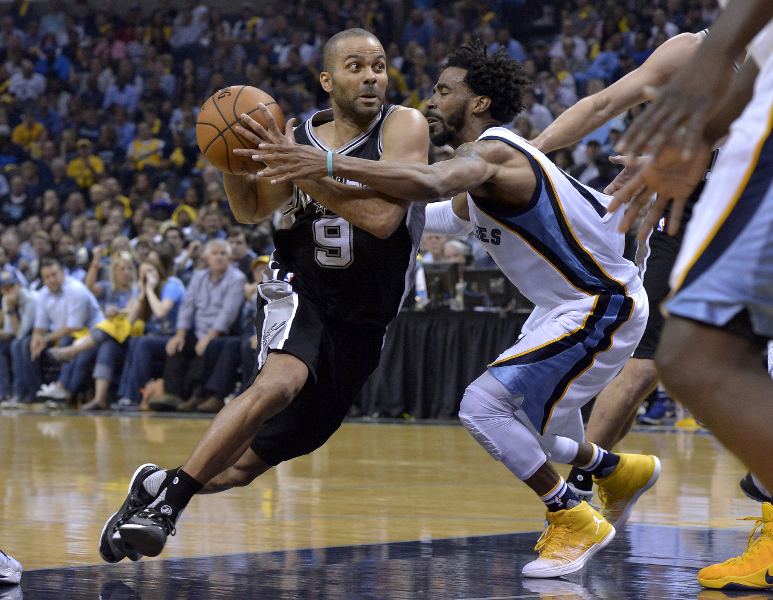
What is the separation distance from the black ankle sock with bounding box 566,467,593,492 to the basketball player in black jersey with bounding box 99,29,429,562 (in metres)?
0.94

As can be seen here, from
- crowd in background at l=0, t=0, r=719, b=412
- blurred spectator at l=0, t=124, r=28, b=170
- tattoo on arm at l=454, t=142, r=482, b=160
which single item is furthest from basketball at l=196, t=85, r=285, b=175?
blurred spectator at l=0, t=124, r=28, b=170

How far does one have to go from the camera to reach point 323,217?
383 cm

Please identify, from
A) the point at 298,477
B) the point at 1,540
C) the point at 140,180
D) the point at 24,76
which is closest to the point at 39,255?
the point at 140,180

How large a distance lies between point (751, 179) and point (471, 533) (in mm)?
2978

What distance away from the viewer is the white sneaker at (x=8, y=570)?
128 inches

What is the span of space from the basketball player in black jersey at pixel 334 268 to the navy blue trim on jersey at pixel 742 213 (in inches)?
76.1

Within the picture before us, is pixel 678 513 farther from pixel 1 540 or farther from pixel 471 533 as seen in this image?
pixel 1 540

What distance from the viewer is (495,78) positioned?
13.6 feet

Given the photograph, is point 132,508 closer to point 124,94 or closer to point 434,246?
point 434,246

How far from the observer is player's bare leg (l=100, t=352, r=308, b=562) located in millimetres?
3209

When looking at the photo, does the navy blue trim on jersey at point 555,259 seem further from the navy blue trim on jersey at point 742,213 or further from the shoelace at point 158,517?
the navy blue trim on jersey at point 742,213

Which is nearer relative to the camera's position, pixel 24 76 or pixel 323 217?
pixel 323 217

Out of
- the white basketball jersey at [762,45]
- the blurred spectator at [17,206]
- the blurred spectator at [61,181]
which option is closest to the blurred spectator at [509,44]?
the blurred spectator at [61,181]

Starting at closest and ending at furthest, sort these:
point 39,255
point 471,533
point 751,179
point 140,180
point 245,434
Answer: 1. point 751,179
2. point 245,434
3. point 471,533
4. point 39,255
5. point 140,180
